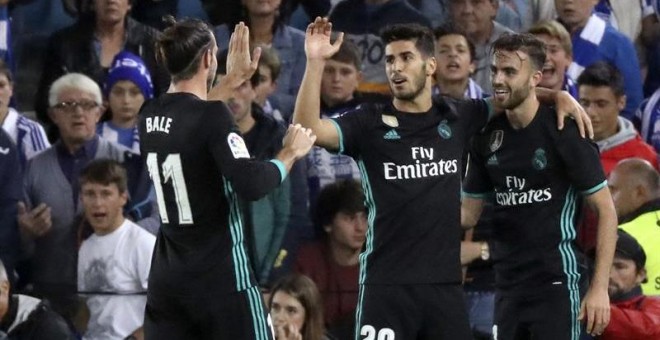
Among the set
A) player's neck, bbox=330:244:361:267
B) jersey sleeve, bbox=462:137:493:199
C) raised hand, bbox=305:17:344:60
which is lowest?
player's neck, bbox=330:244:361:267

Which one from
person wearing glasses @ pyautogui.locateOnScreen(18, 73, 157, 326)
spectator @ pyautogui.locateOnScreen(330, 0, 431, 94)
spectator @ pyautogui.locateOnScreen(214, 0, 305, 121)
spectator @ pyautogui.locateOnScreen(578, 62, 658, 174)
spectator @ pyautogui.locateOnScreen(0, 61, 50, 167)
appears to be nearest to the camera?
person wearing glasses @ pyautogui.locateOnScreen(18, 73, 157, 326)

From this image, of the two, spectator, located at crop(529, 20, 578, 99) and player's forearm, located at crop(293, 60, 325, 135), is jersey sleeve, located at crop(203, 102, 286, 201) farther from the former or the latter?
spectator, located at crop(529, 20, 578, 99)

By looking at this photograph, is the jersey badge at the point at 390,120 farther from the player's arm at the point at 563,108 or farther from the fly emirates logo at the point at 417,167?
the player's arm at the point at 563,108

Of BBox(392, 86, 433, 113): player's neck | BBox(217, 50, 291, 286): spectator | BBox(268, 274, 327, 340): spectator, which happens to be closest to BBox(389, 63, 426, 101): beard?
BBox(392, 86, 433, 113): player's neck

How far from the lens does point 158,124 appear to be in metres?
7.85

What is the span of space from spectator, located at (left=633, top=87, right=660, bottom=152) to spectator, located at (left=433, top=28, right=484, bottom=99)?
1.46m

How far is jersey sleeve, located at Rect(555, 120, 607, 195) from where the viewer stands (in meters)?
8.49

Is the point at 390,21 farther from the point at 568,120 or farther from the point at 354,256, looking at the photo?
the point at 568,120

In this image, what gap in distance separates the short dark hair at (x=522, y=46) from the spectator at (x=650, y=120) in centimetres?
359

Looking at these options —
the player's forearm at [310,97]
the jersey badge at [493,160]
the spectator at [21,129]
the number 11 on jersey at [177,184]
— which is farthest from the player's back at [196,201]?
the spectator at [21,129]

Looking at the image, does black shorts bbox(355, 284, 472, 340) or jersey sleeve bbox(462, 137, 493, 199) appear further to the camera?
jersey sleeve bbox(462, 137, 493, 199)

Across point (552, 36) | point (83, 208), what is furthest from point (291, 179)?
point (552, 36)

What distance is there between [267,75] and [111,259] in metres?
1.69

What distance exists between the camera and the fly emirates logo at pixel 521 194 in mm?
8594
